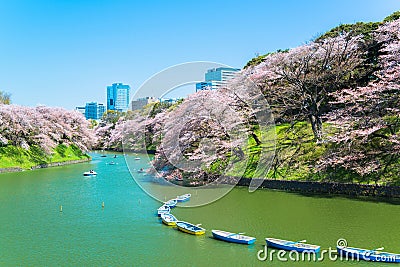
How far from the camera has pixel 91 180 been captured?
2575 centimetres

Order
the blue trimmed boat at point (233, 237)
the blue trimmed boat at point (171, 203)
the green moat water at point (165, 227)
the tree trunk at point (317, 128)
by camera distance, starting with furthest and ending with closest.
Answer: the tree trunk at point (317, 128)
the blue trimmed boat at point (171, 203)
the blue trimmed boat at point (233, 237)
the green moat water at point (165, 227)

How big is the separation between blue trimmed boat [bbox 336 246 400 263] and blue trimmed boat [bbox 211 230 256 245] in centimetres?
260

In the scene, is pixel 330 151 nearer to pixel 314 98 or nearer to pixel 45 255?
pixel 314 98

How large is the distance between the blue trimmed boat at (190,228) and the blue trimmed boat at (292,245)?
238cm

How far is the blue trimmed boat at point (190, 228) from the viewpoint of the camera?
1222cm

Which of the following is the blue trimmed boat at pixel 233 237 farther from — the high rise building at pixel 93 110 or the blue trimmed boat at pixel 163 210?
the high rise building at pixel 93 110

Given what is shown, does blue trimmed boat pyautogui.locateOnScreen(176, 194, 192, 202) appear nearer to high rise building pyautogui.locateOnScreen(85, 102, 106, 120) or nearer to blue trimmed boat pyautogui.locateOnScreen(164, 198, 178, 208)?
blue trimmed boat pyautogui.locateOnScreen(164, 198, 178, 208)

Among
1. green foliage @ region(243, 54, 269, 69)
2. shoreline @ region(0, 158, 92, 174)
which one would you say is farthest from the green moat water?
green foliage @ region(243, 54, 269, 69)

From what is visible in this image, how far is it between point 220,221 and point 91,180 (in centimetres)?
1477

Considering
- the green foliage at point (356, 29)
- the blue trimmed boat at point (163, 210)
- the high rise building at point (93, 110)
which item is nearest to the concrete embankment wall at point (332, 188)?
the blue trimmed boat at point (163, 210)

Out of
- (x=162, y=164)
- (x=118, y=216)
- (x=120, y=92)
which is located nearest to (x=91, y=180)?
(x=162, y=164)

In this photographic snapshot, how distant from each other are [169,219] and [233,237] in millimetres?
3410

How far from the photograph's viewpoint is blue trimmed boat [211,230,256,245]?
11094mm

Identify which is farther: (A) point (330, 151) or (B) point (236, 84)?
(B) point (236, 84)
